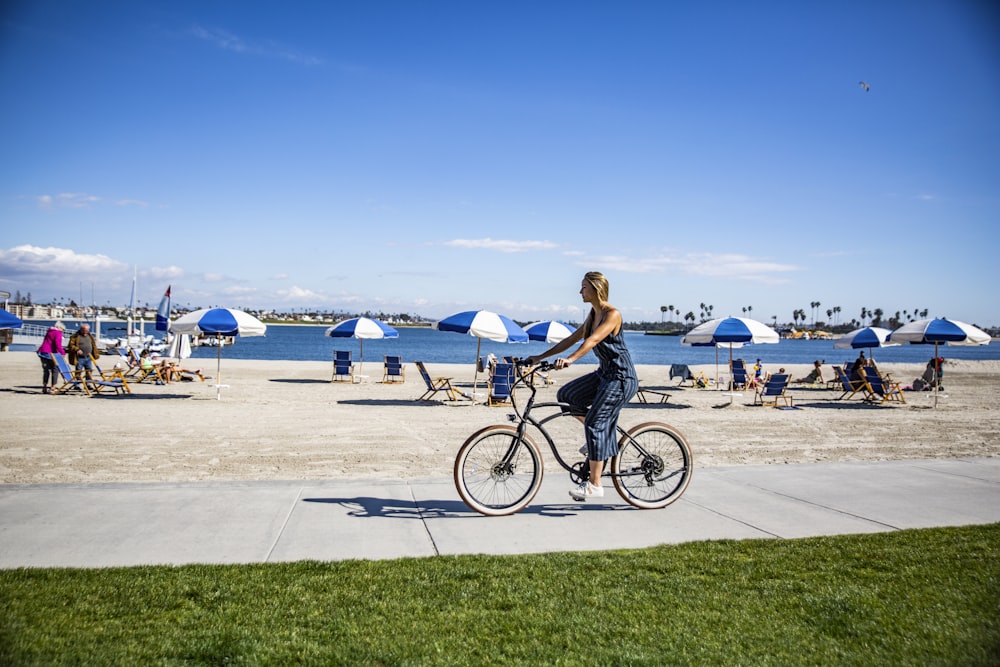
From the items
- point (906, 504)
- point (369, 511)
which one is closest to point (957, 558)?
point (906, 504)

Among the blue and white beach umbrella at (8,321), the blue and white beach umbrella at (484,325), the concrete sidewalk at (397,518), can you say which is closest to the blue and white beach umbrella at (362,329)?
the blue and white beach umbrella at (484,325)

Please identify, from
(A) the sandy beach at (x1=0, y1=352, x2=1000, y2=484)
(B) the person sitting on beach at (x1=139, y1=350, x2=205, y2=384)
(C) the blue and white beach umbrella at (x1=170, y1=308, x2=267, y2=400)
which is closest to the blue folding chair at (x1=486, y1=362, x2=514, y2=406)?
(A) the sandy beach at (x1=0, y1=352, x2=1000, y2=484)

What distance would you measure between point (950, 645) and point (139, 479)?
24.0 ft

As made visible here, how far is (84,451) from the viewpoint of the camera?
9281mm

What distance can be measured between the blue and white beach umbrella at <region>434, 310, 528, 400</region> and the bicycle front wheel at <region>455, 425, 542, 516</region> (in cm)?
1088

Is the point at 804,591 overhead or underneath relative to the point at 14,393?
overhead

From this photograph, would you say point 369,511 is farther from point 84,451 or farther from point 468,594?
point 84,451

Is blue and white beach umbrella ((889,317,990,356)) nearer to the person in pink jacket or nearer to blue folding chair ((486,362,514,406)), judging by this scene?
blue folding chair ((486,362,514,406))

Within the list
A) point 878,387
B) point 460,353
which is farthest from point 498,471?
point 460,353

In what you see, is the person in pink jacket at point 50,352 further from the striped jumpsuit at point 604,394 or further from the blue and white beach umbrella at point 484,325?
the striped jumpsuit at point 604,394

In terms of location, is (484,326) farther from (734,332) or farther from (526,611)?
(526,611)

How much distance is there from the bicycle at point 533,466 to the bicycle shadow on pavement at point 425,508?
161 millimetres

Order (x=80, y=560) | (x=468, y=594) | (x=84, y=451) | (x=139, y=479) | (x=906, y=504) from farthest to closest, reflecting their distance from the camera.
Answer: (x=84, y=451), (x=139, y=479), (x=906, y=504), (x=80, y=560), (x=468, y=594)

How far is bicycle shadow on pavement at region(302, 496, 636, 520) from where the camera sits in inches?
239
